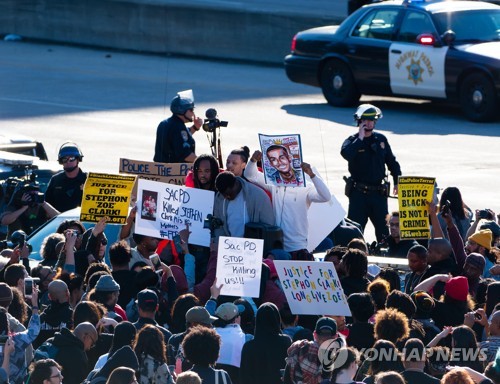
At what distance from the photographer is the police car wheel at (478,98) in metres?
20.2

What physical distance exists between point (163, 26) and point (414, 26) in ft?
29.3

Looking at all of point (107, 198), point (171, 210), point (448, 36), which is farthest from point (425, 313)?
point (448, 36)

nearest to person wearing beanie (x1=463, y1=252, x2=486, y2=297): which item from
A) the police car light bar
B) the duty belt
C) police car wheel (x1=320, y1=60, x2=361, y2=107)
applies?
the duty belt

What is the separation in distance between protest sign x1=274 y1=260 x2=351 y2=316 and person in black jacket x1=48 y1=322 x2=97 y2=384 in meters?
1.52

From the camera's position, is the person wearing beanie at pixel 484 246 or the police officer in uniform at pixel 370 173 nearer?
the person wearing beanie at pixel 484 246

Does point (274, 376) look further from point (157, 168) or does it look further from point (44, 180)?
point (44, 180)

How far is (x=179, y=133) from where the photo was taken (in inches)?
536

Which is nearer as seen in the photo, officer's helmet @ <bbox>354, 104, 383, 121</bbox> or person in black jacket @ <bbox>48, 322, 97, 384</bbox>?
person in black jacket @ <bbox>48, 322, 97, 384</bbox>

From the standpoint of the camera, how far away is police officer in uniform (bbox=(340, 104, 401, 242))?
13.7 metres

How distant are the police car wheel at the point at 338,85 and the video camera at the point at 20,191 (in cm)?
911

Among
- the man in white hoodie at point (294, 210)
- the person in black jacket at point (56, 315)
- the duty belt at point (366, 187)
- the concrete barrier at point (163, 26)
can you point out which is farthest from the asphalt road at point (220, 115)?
the person in black jacket at point (56, 315)

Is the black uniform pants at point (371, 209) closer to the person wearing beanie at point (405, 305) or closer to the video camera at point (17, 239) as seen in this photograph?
the video camera at point (17, 239)

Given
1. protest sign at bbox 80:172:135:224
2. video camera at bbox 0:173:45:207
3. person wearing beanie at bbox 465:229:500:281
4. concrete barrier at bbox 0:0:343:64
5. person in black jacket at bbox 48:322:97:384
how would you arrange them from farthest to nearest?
concrete barrier at bbox 0:0:343:64, video camera at bbox 0:173:45:207, protest sign at bbox 80:172:135:224, person wearing beanie at bbox 465:229:500:281, person in black jacket at bbox 48:322:97:384

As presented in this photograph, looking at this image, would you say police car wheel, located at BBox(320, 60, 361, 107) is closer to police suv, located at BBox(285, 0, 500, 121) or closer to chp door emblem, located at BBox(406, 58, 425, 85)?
police suv, located at BBox(285, 0, 500, 121)
